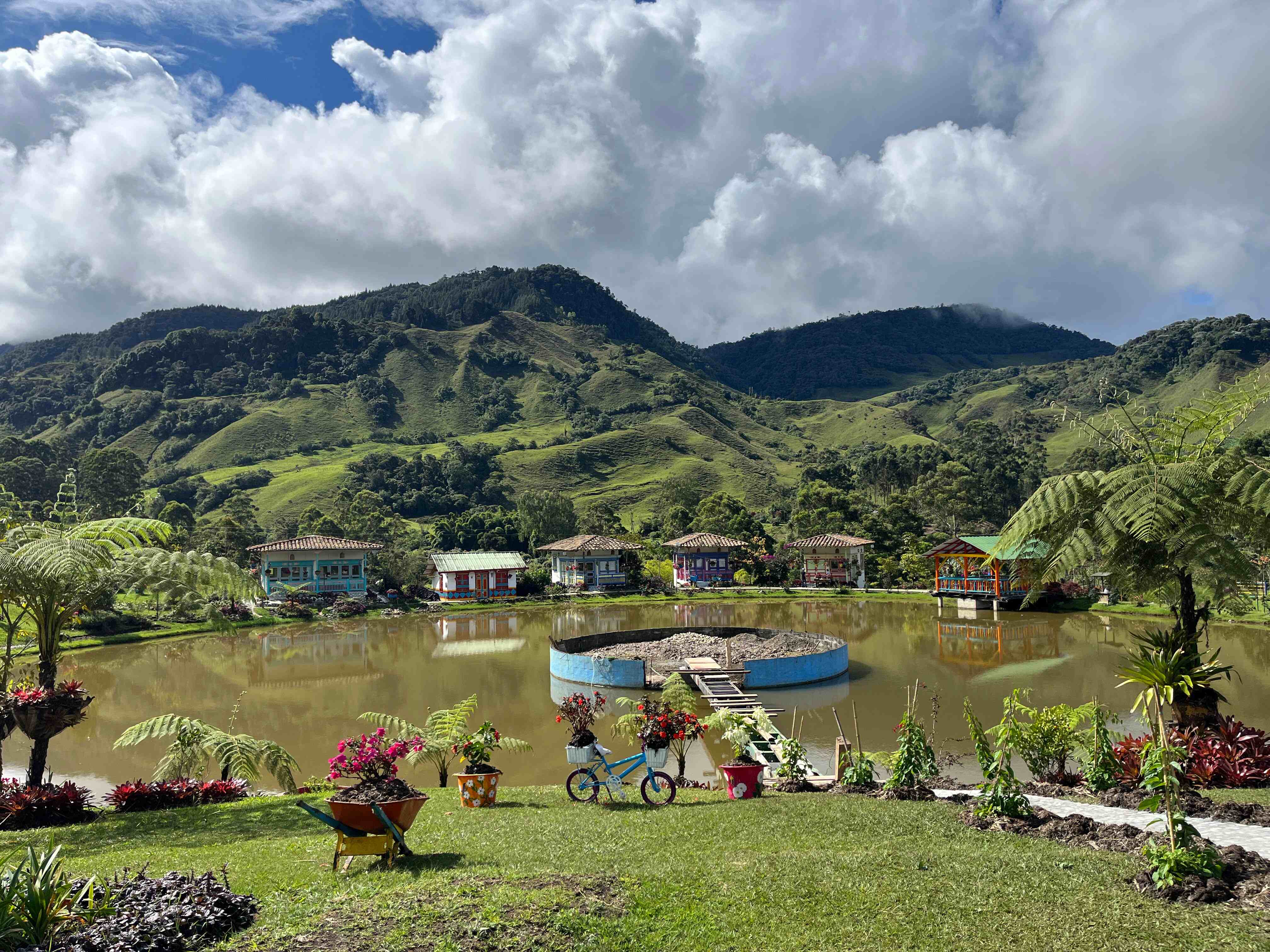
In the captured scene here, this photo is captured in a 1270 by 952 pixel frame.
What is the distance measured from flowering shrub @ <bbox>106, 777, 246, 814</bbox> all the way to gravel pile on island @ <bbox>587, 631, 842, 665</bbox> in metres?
14.1

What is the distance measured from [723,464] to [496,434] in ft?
133

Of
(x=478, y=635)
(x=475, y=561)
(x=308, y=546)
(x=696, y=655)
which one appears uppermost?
(x=308, y=546)

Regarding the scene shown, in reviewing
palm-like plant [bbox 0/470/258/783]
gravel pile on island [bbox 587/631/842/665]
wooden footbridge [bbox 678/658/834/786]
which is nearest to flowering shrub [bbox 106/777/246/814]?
palm-like plant [bbox 0/470/258/783]

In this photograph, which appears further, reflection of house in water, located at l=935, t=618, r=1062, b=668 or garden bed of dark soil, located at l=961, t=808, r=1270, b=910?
reflection of house in water, located at l=935, t=618, r=1062, b=668

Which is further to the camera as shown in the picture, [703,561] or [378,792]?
[703,561]

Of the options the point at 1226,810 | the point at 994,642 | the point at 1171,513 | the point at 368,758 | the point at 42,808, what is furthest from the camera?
the point at 994,642

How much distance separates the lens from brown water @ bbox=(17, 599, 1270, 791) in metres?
16.4

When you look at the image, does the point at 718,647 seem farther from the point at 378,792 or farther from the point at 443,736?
the point at 378,792

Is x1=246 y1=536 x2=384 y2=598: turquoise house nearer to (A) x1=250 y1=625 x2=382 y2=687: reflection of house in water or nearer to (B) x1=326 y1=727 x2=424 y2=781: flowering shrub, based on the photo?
(A) x1=250 y1=625 x2=382 y2=687: reflection of house in water

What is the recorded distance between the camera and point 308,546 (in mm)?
47438

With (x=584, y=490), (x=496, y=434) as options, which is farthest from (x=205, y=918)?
(x=496, y=434)

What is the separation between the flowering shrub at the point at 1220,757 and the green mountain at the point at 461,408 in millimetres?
83717

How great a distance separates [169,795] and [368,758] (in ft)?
16.9

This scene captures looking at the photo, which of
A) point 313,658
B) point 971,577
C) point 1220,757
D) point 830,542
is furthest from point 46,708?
point 830,542
